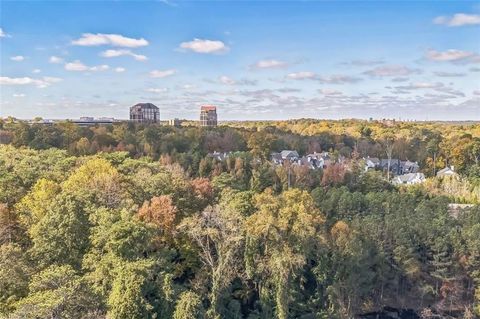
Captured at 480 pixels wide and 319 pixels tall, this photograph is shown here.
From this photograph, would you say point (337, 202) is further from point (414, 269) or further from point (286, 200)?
point (286, 200)

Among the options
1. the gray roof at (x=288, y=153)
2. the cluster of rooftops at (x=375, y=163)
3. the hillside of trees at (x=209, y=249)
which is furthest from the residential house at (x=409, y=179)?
the hillside of trees at (x=209, y=249)

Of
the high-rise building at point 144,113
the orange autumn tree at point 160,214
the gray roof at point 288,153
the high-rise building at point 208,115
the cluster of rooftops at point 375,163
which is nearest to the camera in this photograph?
the orange autumn tree at point 160,214

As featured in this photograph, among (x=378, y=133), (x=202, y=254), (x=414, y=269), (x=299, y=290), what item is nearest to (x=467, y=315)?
(x=414, y=269)

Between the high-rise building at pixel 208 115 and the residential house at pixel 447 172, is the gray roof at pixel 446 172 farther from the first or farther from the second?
the high-rise building at pixel 208 115

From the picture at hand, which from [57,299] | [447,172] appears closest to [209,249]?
[57,299]

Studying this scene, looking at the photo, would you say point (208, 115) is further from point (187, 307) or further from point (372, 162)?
point (187, 307)

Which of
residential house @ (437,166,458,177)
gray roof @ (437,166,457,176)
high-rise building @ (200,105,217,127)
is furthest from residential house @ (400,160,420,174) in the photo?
high-rise building @ (200,105,217,127)
